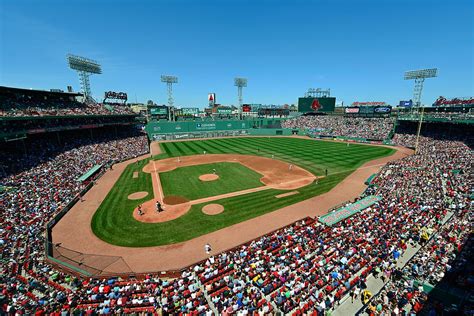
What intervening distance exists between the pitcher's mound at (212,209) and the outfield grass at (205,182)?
289cm

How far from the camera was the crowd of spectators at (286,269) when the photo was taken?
11.4 meters

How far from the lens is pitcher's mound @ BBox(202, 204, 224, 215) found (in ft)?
74.1

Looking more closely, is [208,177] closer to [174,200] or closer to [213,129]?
[174,200]

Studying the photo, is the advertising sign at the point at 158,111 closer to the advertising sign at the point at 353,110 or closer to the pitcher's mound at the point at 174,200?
the pitcher's mound at the point at 174,200

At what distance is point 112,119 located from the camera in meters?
55.8

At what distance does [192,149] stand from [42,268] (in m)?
42.5

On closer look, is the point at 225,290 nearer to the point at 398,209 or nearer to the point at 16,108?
the point at 398,209

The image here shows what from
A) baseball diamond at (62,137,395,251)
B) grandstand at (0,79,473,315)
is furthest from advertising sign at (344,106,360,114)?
grandstand at (0,79,473,315)

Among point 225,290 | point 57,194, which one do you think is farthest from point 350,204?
point 57,194

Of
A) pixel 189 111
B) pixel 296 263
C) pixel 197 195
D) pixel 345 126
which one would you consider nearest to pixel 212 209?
pixel 197 195

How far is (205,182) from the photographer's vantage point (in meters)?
31.3

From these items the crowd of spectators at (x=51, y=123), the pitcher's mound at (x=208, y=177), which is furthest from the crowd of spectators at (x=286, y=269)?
the crowd of spectators at (x=51, y=123)

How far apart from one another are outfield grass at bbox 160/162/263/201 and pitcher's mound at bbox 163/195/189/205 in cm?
67

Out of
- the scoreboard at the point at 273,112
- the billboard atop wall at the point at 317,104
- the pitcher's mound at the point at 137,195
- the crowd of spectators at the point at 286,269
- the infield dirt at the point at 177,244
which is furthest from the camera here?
the scoreboard at the point at 273,112
